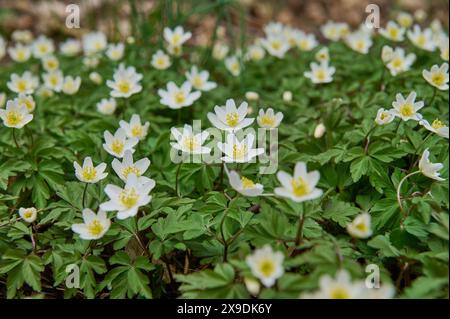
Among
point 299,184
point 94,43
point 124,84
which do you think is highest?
point 94,43

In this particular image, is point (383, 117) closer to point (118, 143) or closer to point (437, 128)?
point (437, 128)

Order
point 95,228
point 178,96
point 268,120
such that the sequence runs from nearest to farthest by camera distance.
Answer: point 95,228
point 268,120
point 178,96

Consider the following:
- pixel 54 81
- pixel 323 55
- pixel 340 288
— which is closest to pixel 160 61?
pixel 54 81

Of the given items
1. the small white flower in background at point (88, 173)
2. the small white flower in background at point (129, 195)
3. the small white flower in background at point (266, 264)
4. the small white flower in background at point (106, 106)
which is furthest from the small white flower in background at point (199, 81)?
the small white flower in background at point (266, 264)

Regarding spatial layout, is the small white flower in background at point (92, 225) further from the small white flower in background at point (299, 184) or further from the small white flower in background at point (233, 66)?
the small white flower in background at point (233, 66)

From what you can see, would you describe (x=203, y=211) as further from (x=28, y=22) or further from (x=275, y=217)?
(x=28, y=22)

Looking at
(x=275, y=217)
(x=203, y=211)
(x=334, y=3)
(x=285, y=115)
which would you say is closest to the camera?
(x=275, y=217)

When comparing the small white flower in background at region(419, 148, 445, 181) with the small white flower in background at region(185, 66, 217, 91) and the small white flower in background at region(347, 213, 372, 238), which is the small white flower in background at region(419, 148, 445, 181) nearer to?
the small white flower in background at region(347, 213, 372, 238)
